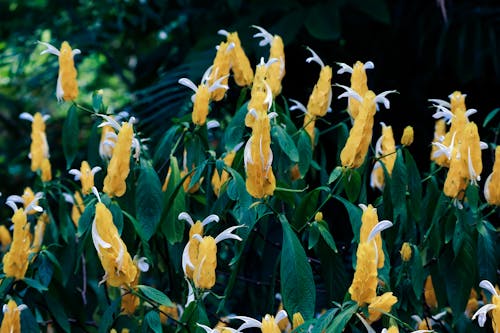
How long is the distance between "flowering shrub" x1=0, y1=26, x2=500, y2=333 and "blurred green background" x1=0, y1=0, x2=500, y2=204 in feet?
2.18

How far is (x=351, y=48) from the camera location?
2.67 meters

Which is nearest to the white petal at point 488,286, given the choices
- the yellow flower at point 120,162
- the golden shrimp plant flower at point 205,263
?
the golden shrimp plant flower at point 205,263

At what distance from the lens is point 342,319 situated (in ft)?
3.55

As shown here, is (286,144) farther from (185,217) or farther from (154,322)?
(154,322)

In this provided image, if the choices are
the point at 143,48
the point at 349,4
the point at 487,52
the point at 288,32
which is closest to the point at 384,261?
the point at 288,32

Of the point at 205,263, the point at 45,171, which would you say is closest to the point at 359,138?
the point at 205,263

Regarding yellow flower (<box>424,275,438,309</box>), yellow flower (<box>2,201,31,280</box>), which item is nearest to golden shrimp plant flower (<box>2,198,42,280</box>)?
yellow flower (<box>2,201,31,280</box>)

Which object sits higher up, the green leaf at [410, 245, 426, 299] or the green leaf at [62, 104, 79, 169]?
the green leaf at [62, 104, 79, 169]

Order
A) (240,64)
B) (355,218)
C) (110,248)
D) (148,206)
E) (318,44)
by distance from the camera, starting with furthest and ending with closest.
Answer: (318,44)
(240,64)
(148,206)
(355,218)
(110,248)

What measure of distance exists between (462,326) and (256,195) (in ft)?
1.64

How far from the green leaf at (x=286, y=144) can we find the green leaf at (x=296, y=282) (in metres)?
0.17

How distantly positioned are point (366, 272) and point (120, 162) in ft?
1.57

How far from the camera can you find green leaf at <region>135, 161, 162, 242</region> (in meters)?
1.40

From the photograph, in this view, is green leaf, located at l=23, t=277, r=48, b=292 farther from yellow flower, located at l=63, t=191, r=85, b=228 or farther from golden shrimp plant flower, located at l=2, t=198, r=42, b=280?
yellow flower, located at l=63, t=191, r=85, b=228
